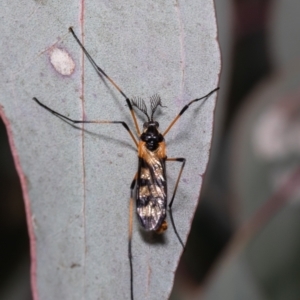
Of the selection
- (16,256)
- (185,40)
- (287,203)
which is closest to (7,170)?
(16,256)

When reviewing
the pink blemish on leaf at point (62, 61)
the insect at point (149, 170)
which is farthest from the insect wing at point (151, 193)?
the pink blemish on leaf at point (62, 61)

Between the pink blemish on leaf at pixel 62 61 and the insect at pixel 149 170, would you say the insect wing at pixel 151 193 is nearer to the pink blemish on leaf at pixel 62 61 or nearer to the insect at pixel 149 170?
the insect at pixel 149 170

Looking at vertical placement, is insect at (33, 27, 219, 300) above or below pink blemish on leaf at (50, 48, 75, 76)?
below

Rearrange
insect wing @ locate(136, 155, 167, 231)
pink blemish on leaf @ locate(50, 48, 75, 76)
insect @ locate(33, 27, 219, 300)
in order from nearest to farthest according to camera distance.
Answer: pink blemish on leaf @ locate(50, 48, 75, 76) → insect @ locate(33, 27, 219, 300) → insect wing @ locate(136, 155, 167, 231)

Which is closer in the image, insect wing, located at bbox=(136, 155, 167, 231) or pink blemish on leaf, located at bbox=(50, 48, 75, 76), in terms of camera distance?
pink blemish on leaf, located at bbox=(50, 48, 75, 76)

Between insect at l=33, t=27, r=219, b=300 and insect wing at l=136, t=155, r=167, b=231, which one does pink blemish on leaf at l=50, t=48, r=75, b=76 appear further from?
insect wing at l=136, t=155, r=167, b=231

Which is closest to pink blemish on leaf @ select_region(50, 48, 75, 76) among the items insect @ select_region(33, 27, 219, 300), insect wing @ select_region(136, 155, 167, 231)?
insect @ select_region(33, 27, 219, 300)

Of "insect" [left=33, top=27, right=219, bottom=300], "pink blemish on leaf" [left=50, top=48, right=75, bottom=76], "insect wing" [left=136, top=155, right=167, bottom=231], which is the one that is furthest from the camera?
"insect wing" [left=136, top=155, right=167, bottom=231]
